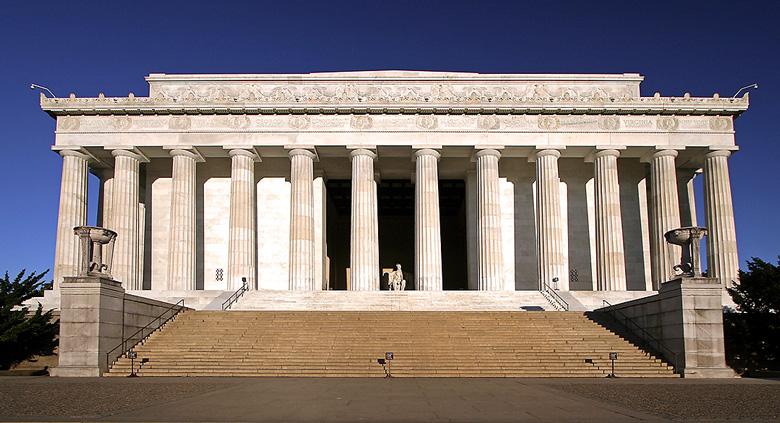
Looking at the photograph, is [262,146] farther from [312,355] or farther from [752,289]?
[752,289]

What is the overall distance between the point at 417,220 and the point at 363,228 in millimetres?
3623

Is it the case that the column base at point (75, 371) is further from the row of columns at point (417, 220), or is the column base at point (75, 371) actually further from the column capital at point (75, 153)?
the column capital at point (75, 153)

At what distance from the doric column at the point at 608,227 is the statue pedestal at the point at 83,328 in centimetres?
3218

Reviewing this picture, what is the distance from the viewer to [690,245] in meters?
27.5

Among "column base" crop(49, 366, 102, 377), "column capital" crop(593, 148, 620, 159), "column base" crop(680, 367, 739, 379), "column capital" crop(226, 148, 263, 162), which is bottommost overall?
"column base" crop(680, 367, 739, 379)

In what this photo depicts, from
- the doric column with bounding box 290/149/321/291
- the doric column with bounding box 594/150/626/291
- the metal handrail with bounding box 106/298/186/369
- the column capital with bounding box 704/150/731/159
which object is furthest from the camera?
the column capital with bounding box 704/150/731/159

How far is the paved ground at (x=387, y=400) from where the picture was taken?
13758 millimetres

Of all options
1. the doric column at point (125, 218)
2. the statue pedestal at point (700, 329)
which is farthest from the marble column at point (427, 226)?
the statue pedestal at point (700, 329)

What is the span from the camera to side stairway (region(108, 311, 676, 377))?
86.8ft

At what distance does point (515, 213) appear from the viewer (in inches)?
2092

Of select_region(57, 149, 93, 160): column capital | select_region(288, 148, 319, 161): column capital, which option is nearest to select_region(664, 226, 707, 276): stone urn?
select_region(288, 148, 319, 161): column capital

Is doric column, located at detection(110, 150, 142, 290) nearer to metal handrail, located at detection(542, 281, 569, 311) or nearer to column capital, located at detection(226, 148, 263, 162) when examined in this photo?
column capital, located at detection(226, 148, 263, 162)

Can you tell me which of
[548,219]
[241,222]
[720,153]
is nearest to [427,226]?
[548,219]

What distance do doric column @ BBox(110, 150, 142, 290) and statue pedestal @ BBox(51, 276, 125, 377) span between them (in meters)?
21.7
